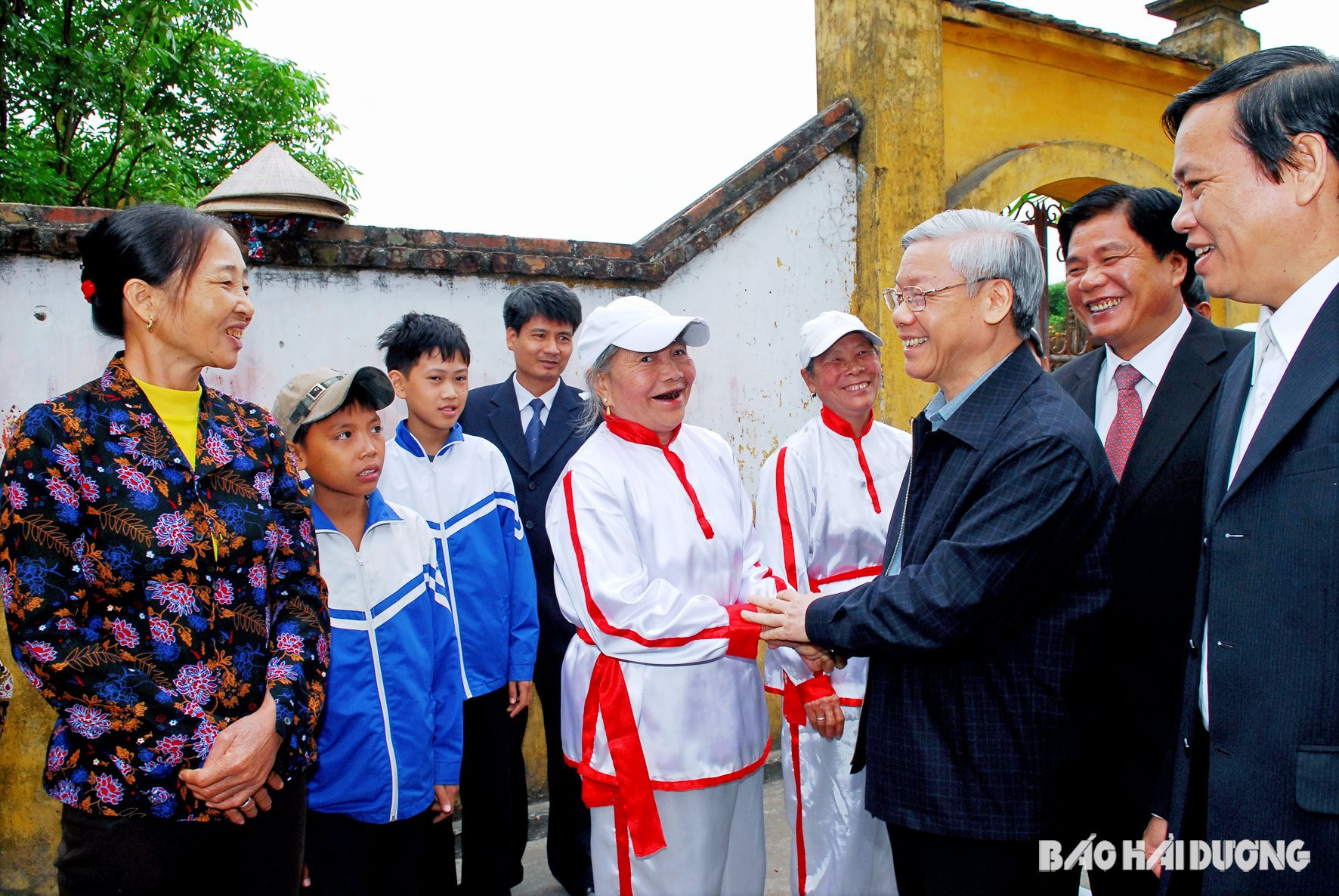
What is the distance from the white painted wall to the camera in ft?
11.3

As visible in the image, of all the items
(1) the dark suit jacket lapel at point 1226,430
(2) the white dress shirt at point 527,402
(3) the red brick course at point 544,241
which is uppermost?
(3) the red brick course at point 544,241

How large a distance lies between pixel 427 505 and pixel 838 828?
1.72 meters

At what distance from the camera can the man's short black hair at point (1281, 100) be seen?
5.46 ft

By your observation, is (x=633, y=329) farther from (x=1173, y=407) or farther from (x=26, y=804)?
(x=26, y=804)

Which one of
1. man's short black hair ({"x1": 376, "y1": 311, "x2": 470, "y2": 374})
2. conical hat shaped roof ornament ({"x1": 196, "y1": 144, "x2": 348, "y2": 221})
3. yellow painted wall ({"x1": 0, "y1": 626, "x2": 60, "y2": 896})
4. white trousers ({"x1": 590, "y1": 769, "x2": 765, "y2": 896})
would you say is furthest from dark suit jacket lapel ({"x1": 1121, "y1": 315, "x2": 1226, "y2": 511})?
yellow painted wall ({"x1": 0, "y1": 626, "x2": 60, "y2": 896})

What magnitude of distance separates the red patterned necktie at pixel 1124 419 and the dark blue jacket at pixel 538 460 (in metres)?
1.93

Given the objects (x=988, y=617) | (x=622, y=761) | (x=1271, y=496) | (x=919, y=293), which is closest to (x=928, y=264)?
(x=919, y=293)

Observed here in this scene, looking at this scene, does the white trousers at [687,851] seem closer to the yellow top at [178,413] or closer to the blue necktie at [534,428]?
the yellow top at [178,413]

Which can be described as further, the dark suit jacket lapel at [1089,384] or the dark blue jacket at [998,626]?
the dark suit jacket lapel at [1089,384]

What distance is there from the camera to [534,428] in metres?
3.98

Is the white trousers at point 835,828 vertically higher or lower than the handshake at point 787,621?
lower

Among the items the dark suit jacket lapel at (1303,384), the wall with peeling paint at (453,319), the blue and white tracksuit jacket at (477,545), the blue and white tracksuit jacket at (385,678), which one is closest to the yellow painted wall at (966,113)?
the wall with peeling paint at (453,319)

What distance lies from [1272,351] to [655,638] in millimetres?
1508

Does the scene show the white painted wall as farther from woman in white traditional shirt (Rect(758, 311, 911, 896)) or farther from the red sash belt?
the red sash belt
